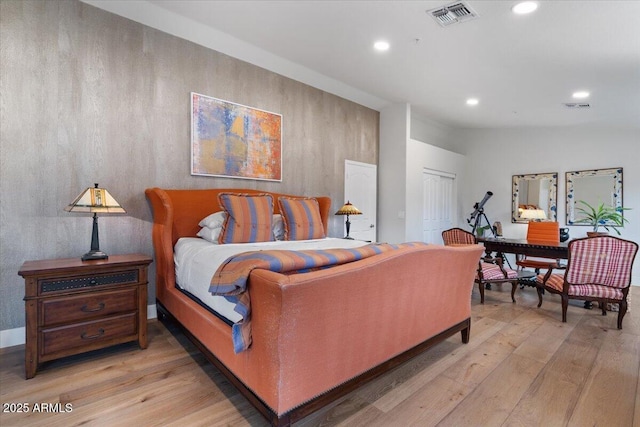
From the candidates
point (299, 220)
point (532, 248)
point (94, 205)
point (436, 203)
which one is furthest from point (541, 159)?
point (94, 205)

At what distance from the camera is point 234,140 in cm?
369

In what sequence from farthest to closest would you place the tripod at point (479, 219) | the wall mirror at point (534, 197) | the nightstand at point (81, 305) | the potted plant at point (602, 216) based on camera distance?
the tripod at point (479, 219) → the wall mirror at point (534, 197) → the potted plant at point (602, 216) → the nightstand at point (81, 305)

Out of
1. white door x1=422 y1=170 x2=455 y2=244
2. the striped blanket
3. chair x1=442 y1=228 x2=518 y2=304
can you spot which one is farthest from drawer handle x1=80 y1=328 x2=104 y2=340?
white door x1=422 y1=170 x2=455 y2=244

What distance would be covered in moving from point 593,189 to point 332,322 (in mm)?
A: 6161

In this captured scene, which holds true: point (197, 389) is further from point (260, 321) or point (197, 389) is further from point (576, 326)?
point (576, 326)

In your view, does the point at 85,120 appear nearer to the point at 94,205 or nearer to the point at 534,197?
the point at 94,205

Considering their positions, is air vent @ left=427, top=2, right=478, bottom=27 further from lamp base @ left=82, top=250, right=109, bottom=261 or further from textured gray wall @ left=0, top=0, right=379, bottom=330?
lamp base @ left=82, top=250, right=109, bottom=261

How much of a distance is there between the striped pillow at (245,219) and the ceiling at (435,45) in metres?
1.74

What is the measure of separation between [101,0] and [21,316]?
2.75 m

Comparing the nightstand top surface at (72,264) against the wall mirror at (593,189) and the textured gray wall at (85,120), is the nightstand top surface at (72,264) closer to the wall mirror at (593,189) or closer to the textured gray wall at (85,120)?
the textured gray wall at (85,120)

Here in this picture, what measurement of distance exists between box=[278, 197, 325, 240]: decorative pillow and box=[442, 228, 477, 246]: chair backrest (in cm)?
173

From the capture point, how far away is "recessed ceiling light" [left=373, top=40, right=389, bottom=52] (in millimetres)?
3366

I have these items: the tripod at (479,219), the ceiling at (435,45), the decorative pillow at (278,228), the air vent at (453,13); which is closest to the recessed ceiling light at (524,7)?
the ceiling at (435,45)

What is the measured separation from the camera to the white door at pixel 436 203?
601cm
